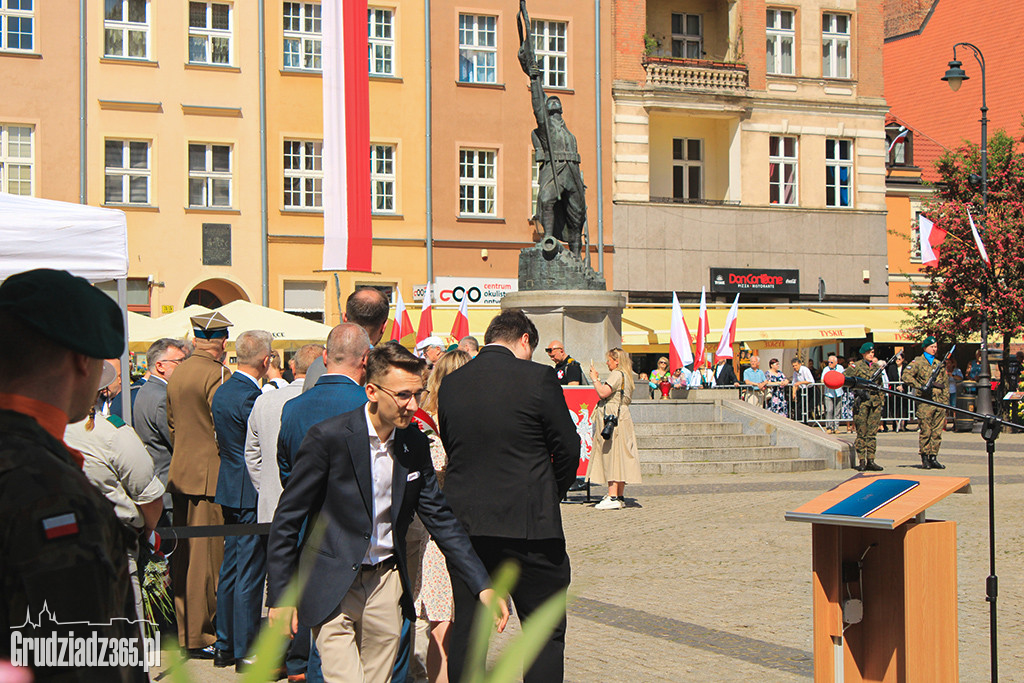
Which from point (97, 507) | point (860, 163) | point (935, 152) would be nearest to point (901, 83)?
point (935, 152)

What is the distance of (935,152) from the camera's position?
152ft

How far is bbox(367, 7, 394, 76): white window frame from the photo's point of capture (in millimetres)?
34594

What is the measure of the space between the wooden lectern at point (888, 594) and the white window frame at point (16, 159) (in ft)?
96.4

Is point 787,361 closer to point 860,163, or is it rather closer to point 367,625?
point 860,163

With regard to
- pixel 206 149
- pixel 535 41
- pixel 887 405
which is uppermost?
pixel 535 41

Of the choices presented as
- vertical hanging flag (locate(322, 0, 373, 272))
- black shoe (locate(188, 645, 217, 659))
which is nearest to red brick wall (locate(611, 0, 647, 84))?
vertical hanging flag (locate(322, 0, 373, 272))

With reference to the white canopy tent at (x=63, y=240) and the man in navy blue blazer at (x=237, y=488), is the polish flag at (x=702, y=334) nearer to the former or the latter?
the white canopy tent at (x=63, y=240)

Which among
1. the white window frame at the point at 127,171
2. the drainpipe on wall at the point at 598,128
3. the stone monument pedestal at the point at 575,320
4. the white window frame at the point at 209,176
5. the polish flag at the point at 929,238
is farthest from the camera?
the drainpipe on wall at the point at 598,128

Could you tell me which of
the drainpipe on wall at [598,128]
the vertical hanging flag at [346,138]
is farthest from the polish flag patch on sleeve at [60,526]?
the drainpipe on wall at [598,128]

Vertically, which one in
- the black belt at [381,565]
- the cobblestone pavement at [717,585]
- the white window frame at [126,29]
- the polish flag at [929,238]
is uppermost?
the white window frame at [126,29]

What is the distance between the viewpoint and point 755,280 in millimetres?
38438

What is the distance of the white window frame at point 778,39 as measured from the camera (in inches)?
1555

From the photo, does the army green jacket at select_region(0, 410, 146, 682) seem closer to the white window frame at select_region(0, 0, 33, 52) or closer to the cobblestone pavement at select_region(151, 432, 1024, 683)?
the cobblestone pavement at select_region(151, 432, 1024, 683)

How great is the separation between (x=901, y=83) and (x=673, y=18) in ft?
63.3
